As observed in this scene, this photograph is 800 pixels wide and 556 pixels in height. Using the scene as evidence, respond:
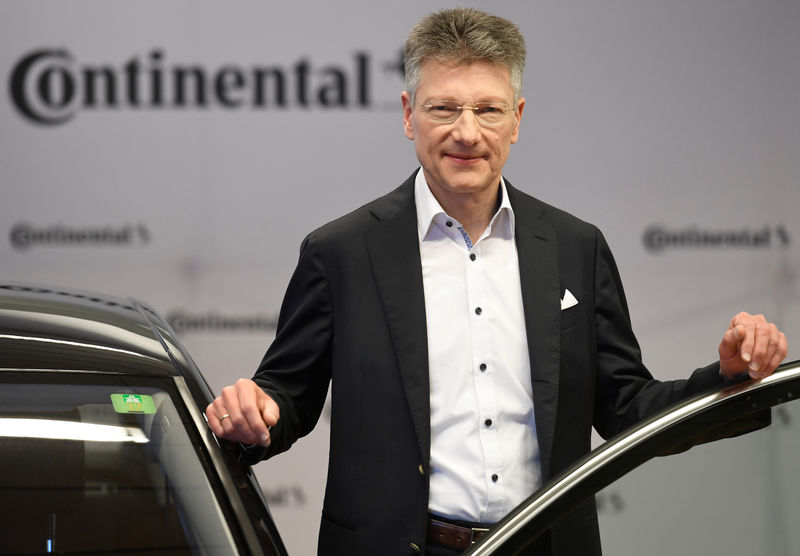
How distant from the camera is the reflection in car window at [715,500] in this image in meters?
1.14

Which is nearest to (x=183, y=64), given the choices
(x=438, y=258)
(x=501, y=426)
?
(x=438, y=258)

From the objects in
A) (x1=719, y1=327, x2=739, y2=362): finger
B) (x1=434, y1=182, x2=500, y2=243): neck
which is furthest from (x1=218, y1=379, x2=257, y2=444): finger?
(x1=719, y1=327, x2=739, y2=362): finger

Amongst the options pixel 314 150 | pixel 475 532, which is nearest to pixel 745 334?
pixel 475 532

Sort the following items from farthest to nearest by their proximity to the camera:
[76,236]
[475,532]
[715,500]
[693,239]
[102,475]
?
[693,239] < [76,236] < [475,532] < [102,475] < [715,500]

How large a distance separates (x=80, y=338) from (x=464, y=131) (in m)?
0.75

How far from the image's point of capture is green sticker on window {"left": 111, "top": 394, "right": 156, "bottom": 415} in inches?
58.3

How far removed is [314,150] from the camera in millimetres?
3865

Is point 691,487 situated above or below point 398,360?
below

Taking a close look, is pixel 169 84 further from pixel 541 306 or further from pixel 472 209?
pixel 541 306

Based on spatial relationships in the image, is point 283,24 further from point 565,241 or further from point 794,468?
point 794,468

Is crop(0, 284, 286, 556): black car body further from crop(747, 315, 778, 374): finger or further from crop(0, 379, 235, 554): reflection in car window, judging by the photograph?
crop(747, 315, 778, 374): finger

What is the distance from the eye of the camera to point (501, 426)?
5.35 ft

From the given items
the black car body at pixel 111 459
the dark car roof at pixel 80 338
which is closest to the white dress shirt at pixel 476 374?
the black car body at pixel 111 459

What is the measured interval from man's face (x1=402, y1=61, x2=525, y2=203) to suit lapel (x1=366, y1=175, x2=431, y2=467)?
14 centimetres
